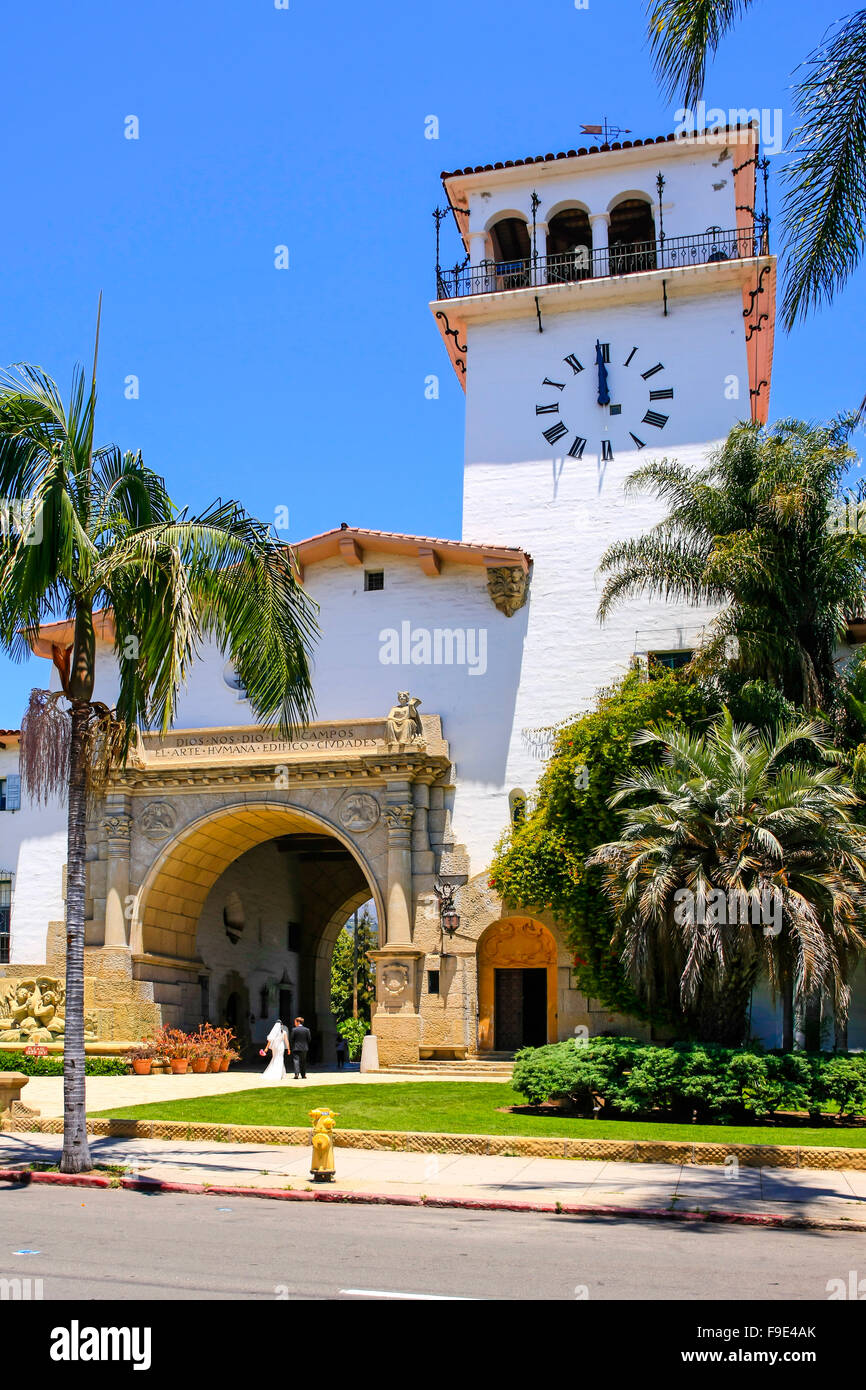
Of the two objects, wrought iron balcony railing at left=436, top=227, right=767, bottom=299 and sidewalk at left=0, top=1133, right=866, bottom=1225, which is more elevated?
wrought iron balcony railing at left=436, top=227, right=767, bottom=299

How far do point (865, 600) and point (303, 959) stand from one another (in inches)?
936

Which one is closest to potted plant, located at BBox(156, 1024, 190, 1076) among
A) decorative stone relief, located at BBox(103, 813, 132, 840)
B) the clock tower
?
decorative stone relief, located at BBox(103, 813, 132, 840)

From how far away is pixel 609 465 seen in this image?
105ft

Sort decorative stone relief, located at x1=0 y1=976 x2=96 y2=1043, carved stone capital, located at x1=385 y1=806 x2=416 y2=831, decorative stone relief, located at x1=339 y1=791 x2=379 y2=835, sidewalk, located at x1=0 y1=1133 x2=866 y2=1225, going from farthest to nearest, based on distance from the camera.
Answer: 1. decorative stone relief, located at x1=339 y1=791 x2=379 y2=835
2. carved stone capital, located at x1=385 y1=806 x2=416 y2=831
3. decorative stone relief, located at x1=0 y1=976 x2=96 y2=1043
4. sidewalk, located at x1=0 y1=1133 x2=866 y2=1225

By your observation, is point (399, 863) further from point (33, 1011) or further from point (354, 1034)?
point (354, 1034)

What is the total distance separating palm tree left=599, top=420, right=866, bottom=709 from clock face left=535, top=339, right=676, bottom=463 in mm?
7289

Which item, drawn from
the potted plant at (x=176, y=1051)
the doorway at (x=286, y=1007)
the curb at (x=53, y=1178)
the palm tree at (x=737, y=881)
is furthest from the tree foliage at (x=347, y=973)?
the curb at (x=53, y=1178)

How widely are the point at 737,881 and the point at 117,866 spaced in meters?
17.4

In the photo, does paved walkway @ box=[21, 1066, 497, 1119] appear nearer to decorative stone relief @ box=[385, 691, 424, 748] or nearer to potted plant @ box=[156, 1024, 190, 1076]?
potted plant @ box=[156, 1024, 190, 1076]

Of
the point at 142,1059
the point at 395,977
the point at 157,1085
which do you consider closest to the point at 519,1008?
the point at 395,977

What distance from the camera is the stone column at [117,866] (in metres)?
30.8

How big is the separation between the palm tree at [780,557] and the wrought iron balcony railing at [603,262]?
10.0 m

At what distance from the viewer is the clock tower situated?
30.4 metres
